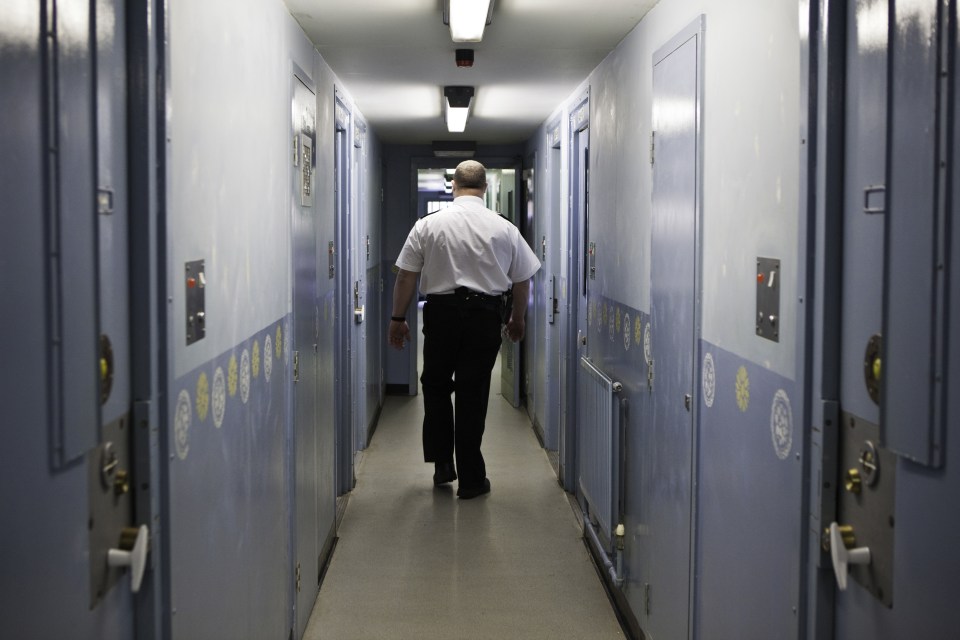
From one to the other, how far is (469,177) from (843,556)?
377 cm

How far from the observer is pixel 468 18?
320 centimetres

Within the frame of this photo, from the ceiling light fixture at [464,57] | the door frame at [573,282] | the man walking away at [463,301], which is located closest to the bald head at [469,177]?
the man walking away at [463,301]

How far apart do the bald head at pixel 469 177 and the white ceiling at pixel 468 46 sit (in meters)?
0.40

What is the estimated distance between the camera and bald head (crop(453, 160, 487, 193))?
518 centimetres

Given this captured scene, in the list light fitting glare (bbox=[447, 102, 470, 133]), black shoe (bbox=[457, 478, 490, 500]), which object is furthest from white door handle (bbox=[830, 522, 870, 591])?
light fitting glare (bbox=[447, 102, 470, 133])

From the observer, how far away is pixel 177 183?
5.95 feet

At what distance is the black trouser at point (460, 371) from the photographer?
16.4 feet

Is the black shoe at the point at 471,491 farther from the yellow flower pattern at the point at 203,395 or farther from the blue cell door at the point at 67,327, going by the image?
the blue cell door at the point at 67,327

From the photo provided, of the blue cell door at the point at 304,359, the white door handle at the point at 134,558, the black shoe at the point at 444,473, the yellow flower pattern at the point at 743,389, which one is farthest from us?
the black shoe at the point at 444,473

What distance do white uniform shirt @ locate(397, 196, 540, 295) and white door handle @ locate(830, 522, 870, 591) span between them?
335cm

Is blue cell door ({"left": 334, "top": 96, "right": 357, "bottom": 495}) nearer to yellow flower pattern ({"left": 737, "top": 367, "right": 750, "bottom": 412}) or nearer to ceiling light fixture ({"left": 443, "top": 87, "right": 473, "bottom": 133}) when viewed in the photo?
ceiling light fixture ({"left": 443, "top": 87, "right": 473, "bottom": 133})

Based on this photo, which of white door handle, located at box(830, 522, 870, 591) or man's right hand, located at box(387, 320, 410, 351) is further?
man's right hand, located at box(387, 320, 410, 351)

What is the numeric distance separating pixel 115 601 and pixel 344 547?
114 inches

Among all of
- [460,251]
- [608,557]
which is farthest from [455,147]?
[608,557]
